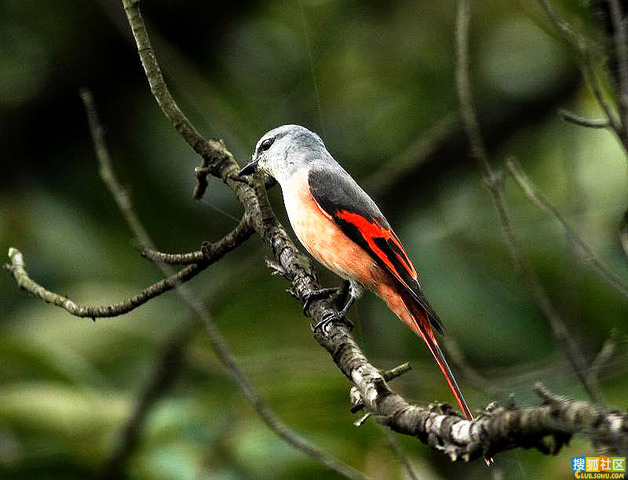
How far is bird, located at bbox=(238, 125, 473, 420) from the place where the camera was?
3.84 meters

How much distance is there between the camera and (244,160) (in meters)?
5.48

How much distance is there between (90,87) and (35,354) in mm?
2558

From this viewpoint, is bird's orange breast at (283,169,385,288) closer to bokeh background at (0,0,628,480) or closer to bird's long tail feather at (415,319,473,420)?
bird's long tail feather at (415,319,473,420)

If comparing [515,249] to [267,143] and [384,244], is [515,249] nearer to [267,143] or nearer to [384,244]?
[384,244]

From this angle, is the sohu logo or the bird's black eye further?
the bird's black eye

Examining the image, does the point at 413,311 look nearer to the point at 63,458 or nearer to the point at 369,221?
the point at 369,221

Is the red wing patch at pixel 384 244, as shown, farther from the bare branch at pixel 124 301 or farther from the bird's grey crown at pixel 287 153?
the bare branch at pixel 124 301

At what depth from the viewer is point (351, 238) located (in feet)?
13.4

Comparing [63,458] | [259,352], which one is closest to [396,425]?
[63,458]

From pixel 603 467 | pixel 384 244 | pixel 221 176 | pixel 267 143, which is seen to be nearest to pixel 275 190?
pixel 267 143

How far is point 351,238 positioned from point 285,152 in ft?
2.48

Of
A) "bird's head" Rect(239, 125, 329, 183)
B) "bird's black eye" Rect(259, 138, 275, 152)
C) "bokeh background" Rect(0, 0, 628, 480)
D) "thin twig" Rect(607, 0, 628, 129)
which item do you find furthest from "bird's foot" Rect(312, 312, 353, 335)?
"bokeh background" Rect(0, 0, 628, 480)

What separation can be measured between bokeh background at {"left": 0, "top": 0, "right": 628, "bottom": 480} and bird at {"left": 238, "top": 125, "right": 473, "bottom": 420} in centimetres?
98

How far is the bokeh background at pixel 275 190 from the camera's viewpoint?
5.61m
